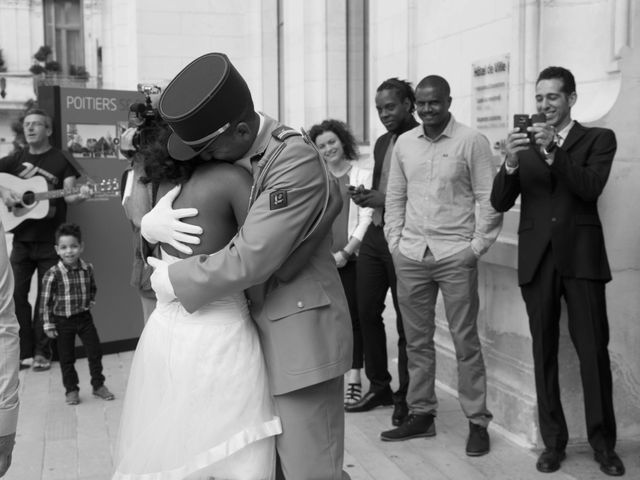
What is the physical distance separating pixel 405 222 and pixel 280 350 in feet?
8.17

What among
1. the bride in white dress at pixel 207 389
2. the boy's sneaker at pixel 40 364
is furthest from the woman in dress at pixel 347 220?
the bride in white dress at pixel 207 389

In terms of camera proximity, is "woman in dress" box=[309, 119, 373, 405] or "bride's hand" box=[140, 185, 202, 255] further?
"woman in dress" box=[309, 119, 373, 405]

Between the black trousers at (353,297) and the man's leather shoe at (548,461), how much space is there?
1.63 m

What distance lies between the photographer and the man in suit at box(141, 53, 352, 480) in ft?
8.97

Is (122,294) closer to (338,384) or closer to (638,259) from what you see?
(638,259)

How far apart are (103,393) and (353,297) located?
75.0 inches

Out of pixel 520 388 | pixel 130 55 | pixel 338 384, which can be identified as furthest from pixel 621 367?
pixel 130 55

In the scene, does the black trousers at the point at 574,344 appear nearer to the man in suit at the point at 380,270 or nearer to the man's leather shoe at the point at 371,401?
the man in suit at the point at 380,270

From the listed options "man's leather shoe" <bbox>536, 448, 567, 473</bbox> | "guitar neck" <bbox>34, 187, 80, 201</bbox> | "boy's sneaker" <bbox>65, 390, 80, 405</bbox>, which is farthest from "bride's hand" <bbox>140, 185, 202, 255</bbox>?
"guitar neck" <bbox>34, 187, 80, 201</bbox>

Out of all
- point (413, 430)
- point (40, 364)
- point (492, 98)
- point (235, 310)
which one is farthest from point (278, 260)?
point (40, 364)

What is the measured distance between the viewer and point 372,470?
473cm

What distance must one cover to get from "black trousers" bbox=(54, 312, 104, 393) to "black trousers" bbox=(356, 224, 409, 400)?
193 cm

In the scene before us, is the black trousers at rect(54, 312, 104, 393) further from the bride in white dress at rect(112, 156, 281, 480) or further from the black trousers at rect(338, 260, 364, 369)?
the bride in white dress at rect(112, 156, 281, 480)

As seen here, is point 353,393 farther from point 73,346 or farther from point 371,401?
point 73,346
